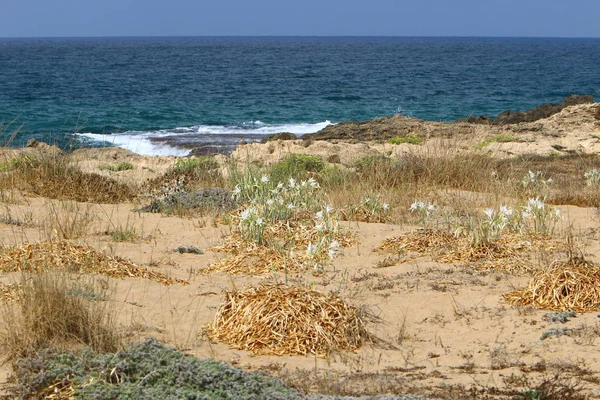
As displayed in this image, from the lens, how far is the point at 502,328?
221 inches

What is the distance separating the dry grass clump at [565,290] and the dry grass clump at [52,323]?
3272 millimetres

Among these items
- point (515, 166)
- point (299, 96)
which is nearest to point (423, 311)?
point (515, 166)

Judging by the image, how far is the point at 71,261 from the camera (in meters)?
6.50

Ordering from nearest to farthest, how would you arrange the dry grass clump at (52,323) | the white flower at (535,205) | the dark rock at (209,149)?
the dry grass clump at (52,323)
the white flower at (535,205)
the dark rock at (209,149)

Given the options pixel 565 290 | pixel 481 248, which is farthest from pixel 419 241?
pixel 565 290

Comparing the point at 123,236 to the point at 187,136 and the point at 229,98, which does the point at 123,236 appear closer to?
the point at 187,136

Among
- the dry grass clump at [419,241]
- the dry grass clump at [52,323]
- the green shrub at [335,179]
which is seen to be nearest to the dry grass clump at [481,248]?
the dry grass clump at [419,241]

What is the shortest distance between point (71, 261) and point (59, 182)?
4.69 metres

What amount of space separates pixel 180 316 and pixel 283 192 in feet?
10.6

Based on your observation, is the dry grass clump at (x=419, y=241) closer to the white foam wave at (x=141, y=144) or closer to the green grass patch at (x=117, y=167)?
the green grass patch at (x=117, y=167)

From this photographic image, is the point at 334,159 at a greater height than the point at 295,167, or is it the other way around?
the point at 295,167

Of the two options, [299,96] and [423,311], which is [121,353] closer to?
[423,311]

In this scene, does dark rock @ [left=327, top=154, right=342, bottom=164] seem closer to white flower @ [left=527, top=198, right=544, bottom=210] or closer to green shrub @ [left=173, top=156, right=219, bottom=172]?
green shrub @ [left=173, top=156, right=219, bottom=172]

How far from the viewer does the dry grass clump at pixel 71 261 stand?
637 centimetres
